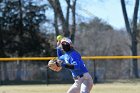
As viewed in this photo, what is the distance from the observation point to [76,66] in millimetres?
11047

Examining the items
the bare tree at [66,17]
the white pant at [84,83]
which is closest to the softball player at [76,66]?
the white pant at [84,83]

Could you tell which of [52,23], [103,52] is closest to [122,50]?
[103,52]

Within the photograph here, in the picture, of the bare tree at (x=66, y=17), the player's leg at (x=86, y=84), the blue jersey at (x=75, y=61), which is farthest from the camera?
the bare tree at (x=66, y=17)

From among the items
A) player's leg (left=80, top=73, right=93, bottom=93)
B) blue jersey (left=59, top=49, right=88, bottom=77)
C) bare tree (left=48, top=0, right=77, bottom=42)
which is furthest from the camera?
bare tree (left=48, top=0, right=77, bottom=42)

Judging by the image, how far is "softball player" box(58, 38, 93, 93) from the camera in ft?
36.4

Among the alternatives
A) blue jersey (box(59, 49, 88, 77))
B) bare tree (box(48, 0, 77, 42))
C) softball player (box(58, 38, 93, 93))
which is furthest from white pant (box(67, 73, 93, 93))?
bare tree (box(48, 0, 77, 42))

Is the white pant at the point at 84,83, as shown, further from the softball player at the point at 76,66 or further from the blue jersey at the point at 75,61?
the blue jersey at the point at 75,61

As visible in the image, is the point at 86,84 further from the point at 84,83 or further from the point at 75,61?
the point at 75,61

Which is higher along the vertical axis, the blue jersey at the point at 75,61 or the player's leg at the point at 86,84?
the blue jersey at the point at 75,61

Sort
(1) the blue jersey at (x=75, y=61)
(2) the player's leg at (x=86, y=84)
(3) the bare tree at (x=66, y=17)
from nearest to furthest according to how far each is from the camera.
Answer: (1) the blue jersey at (x=75, y=61) → (2) the player's leg at (x=86, y=84) → (3) the bare tree at (x=66, y=17)

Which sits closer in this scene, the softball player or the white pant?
the softball player

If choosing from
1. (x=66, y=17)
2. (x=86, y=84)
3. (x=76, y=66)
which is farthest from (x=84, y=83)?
(x=66, y=17)

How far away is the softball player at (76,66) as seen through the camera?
1111cm

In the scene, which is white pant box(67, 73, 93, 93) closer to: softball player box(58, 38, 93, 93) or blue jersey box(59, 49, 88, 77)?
softball player box(58, 38, 93, 93)
